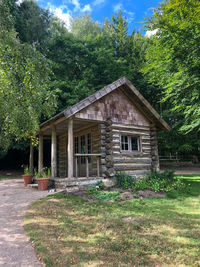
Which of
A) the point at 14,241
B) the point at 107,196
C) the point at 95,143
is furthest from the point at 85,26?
the point at 14,241

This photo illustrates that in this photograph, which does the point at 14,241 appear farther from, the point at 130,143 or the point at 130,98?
the point at 130,98

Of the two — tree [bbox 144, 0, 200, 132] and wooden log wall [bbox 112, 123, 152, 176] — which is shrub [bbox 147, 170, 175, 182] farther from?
tree [bbox 144, 0, 200, 132]

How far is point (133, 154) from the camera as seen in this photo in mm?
11773

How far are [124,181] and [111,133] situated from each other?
2661mm

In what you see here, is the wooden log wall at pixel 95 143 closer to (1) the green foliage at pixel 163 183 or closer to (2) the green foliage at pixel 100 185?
(2) the green foliage at pixel 100 185

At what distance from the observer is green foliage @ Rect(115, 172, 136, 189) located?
33.0ft

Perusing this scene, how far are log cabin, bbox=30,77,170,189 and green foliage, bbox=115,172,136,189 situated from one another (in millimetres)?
344

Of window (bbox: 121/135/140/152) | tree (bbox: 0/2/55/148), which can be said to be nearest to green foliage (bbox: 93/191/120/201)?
window (bbox: 121/135/140/152)

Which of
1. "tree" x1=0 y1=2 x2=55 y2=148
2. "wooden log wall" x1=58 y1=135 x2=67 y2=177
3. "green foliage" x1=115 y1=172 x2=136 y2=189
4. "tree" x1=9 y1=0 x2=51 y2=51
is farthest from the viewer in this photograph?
"tree" x1=9 y1=0 x2=51 y2=51

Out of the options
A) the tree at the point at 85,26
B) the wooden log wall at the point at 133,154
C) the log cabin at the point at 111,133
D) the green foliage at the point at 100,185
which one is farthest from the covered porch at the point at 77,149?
the tree at the point at 85,26

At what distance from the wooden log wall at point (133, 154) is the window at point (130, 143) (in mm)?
236

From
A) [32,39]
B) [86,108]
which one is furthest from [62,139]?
[32,39]

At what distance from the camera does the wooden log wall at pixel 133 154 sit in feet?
36.4

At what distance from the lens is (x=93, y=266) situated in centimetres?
314
